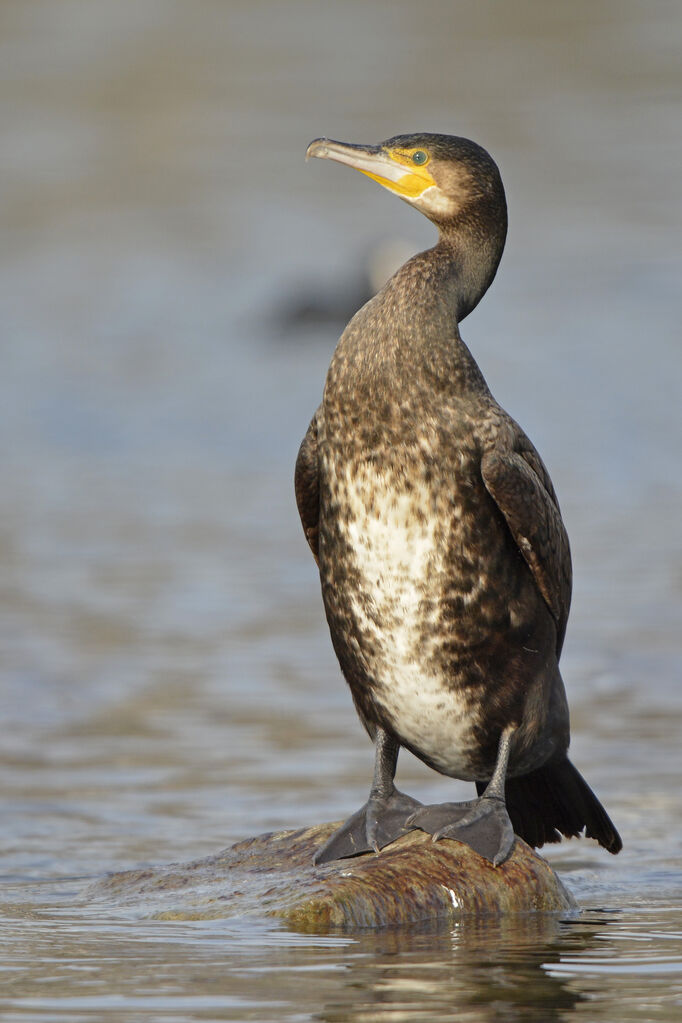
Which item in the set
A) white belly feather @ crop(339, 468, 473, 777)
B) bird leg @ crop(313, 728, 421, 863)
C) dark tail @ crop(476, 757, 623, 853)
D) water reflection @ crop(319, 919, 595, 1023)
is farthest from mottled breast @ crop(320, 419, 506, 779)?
water reflection @ crop(319, 919, 595, 1023)

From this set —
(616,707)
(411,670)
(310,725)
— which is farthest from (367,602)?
(616,707)

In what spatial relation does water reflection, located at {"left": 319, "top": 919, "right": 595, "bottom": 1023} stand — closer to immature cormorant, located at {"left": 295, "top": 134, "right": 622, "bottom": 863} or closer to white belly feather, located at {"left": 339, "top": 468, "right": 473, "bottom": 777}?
immature cormorant, located at {"left": 295, "top": 134, "right": 622, "bottom": 863}

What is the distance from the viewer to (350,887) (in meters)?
4.73

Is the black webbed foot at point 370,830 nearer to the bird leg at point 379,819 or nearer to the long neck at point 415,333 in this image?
the bird leg at point 379,819

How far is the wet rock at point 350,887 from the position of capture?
184 inches

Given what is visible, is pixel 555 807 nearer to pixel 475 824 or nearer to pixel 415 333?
pixel 475 824

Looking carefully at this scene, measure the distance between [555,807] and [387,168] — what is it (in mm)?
1866

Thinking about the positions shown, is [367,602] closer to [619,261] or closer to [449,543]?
[449,543]

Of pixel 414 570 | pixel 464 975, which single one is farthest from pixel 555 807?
pixel 464 975

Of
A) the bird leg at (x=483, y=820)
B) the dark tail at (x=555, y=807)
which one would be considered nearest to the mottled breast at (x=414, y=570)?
the bird leg at (x=483, y=820)

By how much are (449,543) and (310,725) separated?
3008mm

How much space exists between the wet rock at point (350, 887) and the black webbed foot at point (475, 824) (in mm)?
44

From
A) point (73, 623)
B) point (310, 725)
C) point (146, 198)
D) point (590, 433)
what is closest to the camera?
point (310, 725)

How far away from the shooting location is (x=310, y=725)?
7664 millimetres
